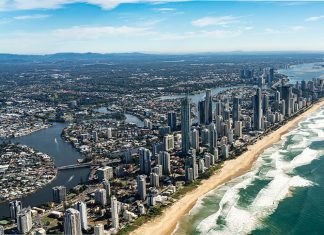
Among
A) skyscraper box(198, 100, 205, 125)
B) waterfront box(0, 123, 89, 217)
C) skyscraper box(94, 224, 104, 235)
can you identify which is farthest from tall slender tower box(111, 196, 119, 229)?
skyscraper box(198, 100, 205, 125)

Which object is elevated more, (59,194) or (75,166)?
(59,194)

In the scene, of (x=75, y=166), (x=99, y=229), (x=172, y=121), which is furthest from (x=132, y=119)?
(x=99, y=229)

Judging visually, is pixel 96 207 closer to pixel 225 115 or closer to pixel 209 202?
pixel 209 202

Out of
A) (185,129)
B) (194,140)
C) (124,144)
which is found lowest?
(124,144)

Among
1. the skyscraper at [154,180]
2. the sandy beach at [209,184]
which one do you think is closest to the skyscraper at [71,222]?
the sandy beach at [209,184]

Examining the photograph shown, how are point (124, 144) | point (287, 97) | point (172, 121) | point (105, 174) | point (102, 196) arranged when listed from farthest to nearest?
1. point (287, 97)
2. point (172, 121)
3. point (124, 144)
4. point (105, 174)
5. point (102, 196)

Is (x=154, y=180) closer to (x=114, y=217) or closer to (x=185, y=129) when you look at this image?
(x=114, y=217)

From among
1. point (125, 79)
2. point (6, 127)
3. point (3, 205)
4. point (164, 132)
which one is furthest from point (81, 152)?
point (125, 79)

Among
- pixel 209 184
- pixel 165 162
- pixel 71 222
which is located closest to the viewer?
pixel 71 222
